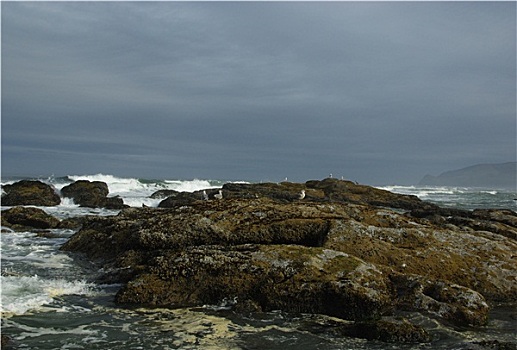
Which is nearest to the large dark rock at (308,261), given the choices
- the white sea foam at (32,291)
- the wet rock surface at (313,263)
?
the wet rock surface at (313,263)

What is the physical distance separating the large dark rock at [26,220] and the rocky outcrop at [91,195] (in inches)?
500

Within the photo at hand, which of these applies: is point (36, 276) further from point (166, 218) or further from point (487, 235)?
point (487, 235)

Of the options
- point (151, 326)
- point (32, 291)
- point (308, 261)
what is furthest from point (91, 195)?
point (151, 326)

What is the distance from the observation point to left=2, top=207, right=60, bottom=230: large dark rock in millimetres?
22062

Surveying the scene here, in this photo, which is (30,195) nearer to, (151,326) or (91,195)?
(91,195)

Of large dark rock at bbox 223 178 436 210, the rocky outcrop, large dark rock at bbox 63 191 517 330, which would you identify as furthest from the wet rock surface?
large dark rock at bbox 223 178 436 210

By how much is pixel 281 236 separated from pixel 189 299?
347 cm

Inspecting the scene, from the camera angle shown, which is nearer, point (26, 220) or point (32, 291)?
point (32, 291)

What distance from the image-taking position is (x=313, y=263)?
1026 centimetres

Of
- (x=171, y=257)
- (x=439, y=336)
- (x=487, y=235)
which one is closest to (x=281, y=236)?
(x=171, y=257)

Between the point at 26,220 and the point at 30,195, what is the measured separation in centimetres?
1635

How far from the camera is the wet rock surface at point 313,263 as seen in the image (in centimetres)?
942

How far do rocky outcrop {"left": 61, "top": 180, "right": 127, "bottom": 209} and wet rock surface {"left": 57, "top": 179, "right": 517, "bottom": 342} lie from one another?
70.6 ft

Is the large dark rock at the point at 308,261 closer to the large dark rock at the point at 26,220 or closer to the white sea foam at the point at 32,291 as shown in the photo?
the white sea foam at the point at 32,291
